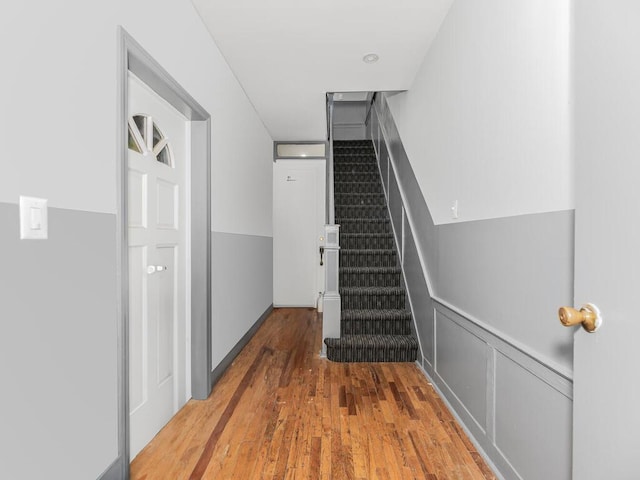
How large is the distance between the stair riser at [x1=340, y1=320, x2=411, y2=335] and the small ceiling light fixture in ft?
7.36

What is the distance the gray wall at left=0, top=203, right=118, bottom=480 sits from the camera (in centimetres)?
97

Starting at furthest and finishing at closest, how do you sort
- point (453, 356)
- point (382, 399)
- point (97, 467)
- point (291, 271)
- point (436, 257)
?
point (291, 271) < point (436, 257) < point (382, 399) < point (453, 356) < point (97, 467)

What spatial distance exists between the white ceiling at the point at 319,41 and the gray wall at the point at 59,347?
5.54 feet

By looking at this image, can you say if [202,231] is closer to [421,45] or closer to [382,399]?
[382,399]

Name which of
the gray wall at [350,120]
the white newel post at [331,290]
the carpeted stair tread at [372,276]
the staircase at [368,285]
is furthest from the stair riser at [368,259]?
the gray wall at [350,120]

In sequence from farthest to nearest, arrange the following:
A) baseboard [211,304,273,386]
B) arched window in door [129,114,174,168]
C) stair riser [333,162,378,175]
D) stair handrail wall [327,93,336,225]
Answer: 1. stair riser [333,162,378,175]
2. stair handrail wall [327,93,336,225]
3. baseboard [211,304,273,386]
4. arched window in door [129,114,174,168]

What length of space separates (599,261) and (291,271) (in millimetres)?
4714

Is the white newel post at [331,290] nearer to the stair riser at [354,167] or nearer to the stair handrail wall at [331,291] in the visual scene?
the stair handrail wall at [331,291]

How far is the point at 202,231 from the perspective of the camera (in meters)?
2.37

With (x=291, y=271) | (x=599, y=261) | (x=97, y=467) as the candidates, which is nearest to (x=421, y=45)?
(x=599, y=261)

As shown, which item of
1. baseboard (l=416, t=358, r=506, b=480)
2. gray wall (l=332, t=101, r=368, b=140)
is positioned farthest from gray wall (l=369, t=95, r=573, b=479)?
gray wall (l=332, t=101, r=368, b=140)

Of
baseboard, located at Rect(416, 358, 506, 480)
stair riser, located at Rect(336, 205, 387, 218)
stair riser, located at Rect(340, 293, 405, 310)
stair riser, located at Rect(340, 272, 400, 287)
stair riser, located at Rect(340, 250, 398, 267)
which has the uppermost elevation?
stair riser, located at Rect(336, 205, 387, 218)

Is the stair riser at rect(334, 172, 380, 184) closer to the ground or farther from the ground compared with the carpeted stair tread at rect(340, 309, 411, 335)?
farther from the ground

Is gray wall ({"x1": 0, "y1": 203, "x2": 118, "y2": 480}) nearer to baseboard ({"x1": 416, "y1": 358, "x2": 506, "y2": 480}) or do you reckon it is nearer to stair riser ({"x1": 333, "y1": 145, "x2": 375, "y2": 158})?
baseboard ({"x1": 416, "y1": 358, "x2": 506, "y2": 480})
